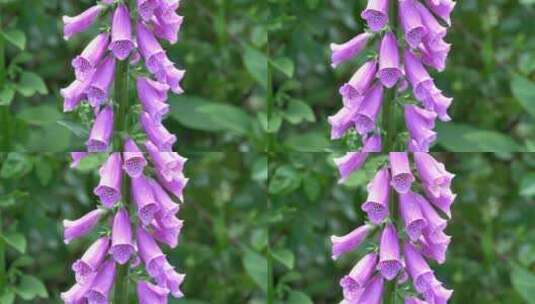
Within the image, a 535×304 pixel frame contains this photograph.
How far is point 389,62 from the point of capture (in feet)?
10.9

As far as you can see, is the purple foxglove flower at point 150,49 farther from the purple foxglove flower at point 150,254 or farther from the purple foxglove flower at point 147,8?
the purple foxglove flower at point 150,254

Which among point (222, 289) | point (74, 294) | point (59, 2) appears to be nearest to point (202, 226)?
point (222, 289)

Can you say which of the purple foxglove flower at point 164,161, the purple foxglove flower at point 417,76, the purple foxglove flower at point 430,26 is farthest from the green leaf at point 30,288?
the purple foxglove flower at point 430,26

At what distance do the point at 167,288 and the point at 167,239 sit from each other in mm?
196

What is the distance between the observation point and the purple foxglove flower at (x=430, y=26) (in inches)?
131

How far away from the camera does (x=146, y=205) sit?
3389mm

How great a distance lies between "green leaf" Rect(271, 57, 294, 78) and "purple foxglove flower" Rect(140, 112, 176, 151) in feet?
4.10

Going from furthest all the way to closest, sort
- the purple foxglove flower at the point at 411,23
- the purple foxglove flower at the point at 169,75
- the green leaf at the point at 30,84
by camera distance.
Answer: the green leaf at the point at 30,84 → the purple foxglove flower at the point at 169,75 → the purple foxglove flower at the point at 411,23

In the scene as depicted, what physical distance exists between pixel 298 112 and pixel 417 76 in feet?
4.84

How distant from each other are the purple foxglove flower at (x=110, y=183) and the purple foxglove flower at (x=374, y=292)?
100cm

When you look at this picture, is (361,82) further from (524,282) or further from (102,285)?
(524,282)

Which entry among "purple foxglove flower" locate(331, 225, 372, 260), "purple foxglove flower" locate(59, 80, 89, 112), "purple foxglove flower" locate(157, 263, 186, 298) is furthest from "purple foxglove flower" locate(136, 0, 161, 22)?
"purple foxglove flower" locate(331, 225, 372, 260)

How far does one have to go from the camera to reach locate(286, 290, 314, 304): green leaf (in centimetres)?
478

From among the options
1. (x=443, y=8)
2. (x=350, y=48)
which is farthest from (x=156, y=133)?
(x=443, y=8)
